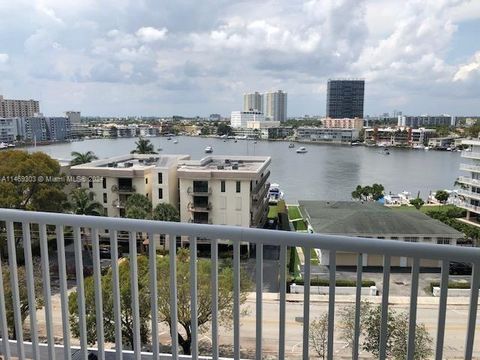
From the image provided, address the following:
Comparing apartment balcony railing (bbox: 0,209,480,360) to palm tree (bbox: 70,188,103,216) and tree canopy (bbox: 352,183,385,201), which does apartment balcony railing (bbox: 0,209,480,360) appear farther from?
tree canopy (bbox: 352,183,385,201)

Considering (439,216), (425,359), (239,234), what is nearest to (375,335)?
(425,359)

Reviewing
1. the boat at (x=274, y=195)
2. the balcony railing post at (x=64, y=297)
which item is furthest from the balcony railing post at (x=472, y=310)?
the boat at (x=274, y=195)

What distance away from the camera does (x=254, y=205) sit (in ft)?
55.2

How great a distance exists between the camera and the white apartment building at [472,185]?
76.1 ft

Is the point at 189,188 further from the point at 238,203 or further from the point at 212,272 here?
the point at 212,272

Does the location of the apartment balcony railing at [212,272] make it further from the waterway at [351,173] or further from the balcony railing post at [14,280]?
the waterway at [351,173]

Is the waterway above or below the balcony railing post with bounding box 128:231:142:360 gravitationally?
below

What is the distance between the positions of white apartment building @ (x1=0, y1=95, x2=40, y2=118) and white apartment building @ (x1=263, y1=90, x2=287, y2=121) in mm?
64055

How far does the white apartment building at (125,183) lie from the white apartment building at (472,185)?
52.8ft

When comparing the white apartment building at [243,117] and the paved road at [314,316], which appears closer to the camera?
the paved road at [314,316]

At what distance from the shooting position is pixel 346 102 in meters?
90.4

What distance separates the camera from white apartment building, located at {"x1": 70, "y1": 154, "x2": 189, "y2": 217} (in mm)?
17062

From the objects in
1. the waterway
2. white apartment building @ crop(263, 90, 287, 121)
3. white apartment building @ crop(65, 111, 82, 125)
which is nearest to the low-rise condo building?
the waterway

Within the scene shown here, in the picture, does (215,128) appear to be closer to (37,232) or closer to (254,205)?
(254,205)
